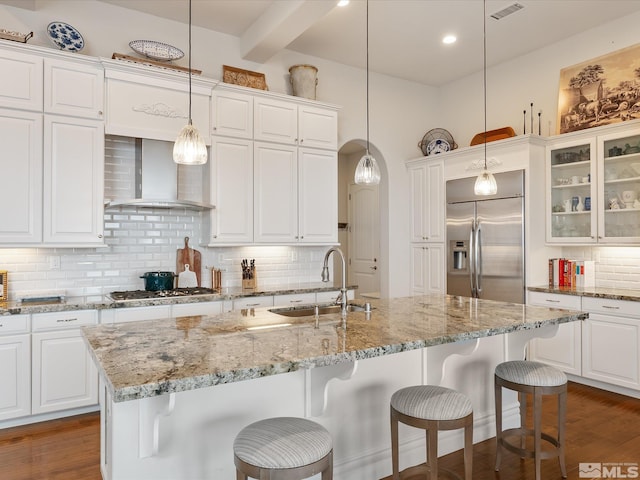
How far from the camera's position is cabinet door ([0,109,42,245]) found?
3275 millimetres

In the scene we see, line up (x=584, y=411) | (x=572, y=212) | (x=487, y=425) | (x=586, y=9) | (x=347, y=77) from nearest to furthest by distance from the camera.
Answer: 1. (x=487, y=425)
2. (x=584, y=411)
3. (x=586, y=9)
4. (x=572, y=212)
5. (x=347, y=77)

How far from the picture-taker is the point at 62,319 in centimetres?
328

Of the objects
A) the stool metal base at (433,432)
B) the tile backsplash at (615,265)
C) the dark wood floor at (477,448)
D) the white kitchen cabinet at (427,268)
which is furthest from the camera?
the white kitchen cabinet at (427,268)

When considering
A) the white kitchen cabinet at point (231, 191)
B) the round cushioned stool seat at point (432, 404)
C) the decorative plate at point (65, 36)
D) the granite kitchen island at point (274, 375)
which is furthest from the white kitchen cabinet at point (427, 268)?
the decorative plate at point (65, 36)

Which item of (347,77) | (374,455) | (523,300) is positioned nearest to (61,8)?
(347,77)

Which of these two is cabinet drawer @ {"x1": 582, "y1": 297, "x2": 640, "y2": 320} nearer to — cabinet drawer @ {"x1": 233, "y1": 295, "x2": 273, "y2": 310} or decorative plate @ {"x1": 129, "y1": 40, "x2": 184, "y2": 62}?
cabinet drawer @ {"x1": 233, "y1": 295, "x2": 273, "y2": 310}

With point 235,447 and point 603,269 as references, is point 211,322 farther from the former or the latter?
point 603,269

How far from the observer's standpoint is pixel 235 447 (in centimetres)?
160

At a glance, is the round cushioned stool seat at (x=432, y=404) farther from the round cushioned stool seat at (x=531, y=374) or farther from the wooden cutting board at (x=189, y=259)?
the wooden cutting board at (x=189, y=259)

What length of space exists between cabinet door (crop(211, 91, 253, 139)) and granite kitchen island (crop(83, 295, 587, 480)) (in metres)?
2.10

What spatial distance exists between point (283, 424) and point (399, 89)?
499 cm

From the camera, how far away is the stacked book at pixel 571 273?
4445 mm

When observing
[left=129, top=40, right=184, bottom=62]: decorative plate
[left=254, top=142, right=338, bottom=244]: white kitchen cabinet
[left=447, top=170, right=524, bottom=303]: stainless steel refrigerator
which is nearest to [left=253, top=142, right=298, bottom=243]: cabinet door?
[left=254, top=142, right=338, bottom=244]: white kitchen cabinet

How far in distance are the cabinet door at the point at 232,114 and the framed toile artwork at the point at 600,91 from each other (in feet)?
10.4
